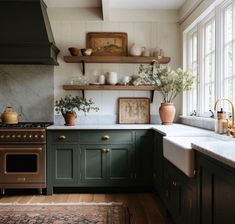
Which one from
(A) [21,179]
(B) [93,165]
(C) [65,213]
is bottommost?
(C) [65,213]

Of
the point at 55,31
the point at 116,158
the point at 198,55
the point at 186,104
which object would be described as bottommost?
the point at 116,158

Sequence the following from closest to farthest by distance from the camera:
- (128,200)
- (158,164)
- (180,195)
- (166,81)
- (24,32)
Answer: (180,195) → (158,164) → (128,200) → (24,32) → (166,81)

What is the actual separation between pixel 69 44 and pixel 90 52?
39 centimetres

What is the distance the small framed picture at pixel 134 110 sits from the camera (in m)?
4.64

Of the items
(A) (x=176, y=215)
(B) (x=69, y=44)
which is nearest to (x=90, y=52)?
(B) (x=69, y=44)

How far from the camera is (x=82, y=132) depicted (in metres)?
3.99

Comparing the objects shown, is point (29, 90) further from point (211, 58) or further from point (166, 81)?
point (211, 58)

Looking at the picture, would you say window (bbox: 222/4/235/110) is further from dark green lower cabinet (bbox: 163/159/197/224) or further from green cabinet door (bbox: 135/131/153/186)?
green cabinet door (bbox: 135/131/153/186)

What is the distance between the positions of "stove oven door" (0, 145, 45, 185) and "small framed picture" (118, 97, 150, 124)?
127 centimetres

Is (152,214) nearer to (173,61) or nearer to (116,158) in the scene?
(116,158)

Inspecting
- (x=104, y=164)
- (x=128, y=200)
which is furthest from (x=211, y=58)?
(x=128, y=200)

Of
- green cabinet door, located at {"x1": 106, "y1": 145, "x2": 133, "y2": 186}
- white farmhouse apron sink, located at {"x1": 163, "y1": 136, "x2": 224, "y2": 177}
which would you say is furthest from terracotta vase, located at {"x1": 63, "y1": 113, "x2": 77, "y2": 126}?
white farmhouse apron sink, located at {"x1": 163, "y1": 136, "x2": 224, "y2": 177}

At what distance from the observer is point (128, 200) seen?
3.76 metres

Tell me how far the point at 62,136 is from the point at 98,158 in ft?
1.68
